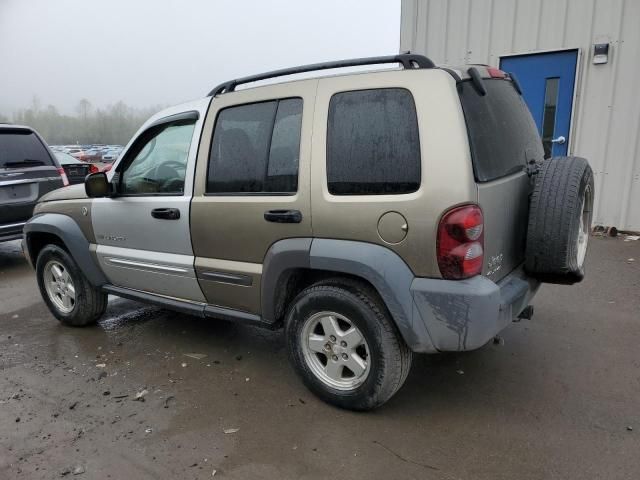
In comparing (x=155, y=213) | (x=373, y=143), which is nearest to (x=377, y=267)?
(x=373, y=143)

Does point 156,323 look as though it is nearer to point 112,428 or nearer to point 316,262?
point 112,428

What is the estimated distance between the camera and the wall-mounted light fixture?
653 centimetres

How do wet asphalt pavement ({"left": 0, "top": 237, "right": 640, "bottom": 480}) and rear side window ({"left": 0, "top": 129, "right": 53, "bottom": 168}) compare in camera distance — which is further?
rear side window ({"left": 0, "top": 129, "right": 53, "bottom": 168})

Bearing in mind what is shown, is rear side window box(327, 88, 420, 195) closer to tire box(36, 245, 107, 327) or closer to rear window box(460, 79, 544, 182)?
rear window box(460, 79, 544, 182)

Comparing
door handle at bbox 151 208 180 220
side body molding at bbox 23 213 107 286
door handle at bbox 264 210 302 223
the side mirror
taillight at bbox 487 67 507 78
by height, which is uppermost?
taillight at bbox 487 67 507 78

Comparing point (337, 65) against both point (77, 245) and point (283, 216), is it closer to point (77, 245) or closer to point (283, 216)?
point (283, 216)

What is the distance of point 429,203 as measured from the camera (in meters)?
2.46

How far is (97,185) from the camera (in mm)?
3715

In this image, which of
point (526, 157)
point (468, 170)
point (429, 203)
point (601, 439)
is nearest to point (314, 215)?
point (429, 203)

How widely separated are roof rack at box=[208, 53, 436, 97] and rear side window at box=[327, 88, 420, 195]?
21 centimetres

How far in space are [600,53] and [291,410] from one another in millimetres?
6234

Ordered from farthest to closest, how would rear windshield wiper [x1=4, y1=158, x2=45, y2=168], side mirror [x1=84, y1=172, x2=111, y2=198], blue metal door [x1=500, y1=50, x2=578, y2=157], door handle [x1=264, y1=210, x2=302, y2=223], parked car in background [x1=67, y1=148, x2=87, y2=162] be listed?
parked car in background [x1=67, y1=148, x2=87, y2=162]
blue metal door [x1=500, y1=50, x2=578, y2=157]
rear windshield wiper [x1=4, y1=158, x2=45, y2=168]
side mirror [x1=84, y1=172, x2=111, y2=198]
door handle [x1=264, y1=210, x2=302, y2=223]

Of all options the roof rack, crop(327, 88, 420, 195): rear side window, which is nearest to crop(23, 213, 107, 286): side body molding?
the roof rack

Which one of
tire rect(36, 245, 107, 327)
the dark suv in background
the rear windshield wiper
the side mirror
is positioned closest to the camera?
the side mirror
